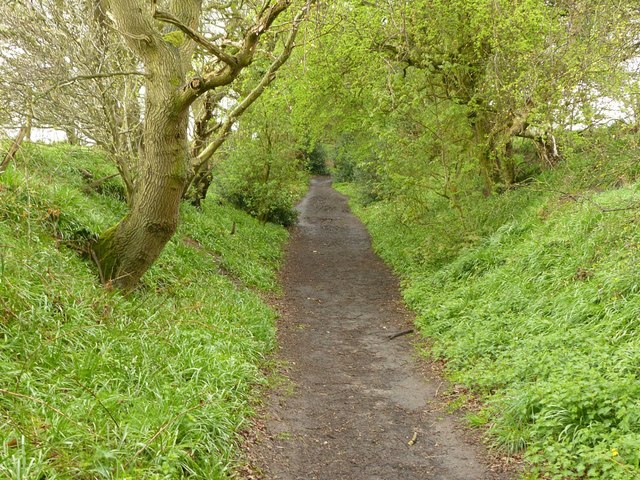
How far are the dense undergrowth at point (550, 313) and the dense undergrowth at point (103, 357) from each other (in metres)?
2.86

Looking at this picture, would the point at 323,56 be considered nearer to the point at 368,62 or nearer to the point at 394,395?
the point at 368,62

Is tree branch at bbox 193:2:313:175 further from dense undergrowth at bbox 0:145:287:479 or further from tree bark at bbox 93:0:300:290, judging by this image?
dense undergrowth at bbox 0:145:287:479

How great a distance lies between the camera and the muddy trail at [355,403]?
4.75m

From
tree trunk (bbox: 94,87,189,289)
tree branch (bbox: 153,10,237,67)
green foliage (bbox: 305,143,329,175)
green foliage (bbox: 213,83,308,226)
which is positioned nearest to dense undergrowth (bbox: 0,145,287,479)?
tree trunk (bbox: 94,87,189,289)

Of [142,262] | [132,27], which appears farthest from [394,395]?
[132,27]

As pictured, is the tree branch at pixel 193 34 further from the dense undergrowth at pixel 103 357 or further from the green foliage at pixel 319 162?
the green foliage at pixel 319 162

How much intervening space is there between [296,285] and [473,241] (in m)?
4.29

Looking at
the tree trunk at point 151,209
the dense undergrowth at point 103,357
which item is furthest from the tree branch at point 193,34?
the dense undergrowth at point 103,357

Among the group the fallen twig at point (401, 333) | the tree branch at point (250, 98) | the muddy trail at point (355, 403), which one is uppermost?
the tree branch at point (250, 98)

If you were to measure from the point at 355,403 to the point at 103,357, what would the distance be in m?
3.03

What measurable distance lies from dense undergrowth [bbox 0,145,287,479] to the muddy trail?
0.51 metres

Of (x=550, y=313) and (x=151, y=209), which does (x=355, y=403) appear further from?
(x=151, y=209)

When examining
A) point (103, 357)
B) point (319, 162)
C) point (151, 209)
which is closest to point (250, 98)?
point (151, 209)

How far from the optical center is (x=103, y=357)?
4.64 meters
